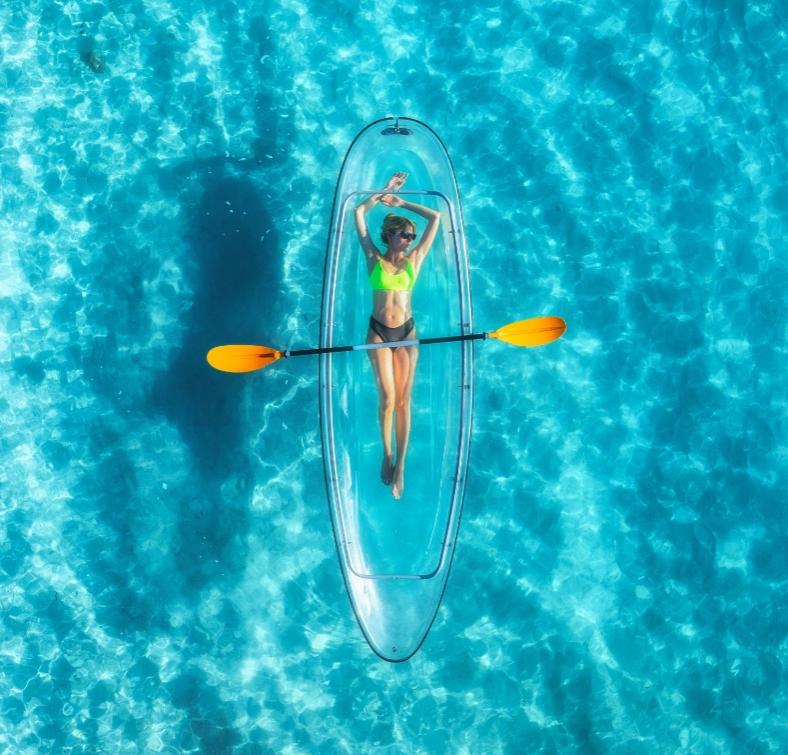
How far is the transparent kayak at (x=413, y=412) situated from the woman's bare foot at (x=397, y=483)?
0.20 feet

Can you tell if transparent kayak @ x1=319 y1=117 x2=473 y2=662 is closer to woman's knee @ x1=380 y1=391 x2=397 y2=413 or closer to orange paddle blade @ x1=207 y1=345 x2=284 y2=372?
woman's knee @ x1=380 y1=391 x2=397 y2=413

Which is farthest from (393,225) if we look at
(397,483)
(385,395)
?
(397,483)

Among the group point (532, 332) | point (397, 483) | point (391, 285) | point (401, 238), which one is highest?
point (401, 238)

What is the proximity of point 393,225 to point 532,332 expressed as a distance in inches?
70.6

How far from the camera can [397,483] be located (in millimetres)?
7602

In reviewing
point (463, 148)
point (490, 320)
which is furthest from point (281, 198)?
point (490, 320)

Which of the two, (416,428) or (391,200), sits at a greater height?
(391,200)

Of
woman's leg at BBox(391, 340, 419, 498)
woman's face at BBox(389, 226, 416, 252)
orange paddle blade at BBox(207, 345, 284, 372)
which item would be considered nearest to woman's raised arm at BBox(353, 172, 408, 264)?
woman's face at BBox(389, 226, 416, 252)

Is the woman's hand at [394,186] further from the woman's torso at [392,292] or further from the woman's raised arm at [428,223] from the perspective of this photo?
the woman's torso at [392,292]

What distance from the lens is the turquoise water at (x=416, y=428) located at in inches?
317

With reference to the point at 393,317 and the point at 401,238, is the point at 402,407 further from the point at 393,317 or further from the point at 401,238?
the point at 401,238

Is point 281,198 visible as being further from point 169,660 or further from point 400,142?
point 169,660

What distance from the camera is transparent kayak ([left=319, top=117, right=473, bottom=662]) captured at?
24.3 feet

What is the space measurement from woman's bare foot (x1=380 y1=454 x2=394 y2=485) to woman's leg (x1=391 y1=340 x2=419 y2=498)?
0.04 metres
